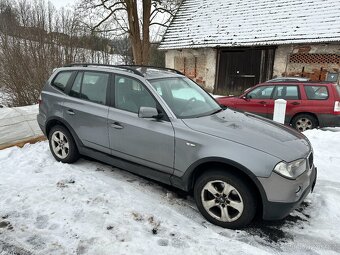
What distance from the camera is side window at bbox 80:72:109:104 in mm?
4190

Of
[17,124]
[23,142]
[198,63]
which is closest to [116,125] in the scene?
[23,142]

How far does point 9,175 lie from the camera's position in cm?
422

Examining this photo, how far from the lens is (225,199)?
306cm

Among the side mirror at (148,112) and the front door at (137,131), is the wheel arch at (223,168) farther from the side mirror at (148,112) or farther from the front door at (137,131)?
the side mirror at (148,112)

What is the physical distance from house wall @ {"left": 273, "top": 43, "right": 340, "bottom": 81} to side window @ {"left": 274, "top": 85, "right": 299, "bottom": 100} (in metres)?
6.64

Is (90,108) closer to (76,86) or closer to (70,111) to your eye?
(70,111)


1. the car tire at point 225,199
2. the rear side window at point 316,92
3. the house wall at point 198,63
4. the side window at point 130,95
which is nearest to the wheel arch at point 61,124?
the side window at point 130,95

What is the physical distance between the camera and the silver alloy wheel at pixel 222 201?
3021mm

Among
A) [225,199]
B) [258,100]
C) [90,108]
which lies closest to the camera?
[225,199]

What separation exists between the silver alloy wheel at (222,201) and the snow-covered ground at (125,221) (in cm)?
16

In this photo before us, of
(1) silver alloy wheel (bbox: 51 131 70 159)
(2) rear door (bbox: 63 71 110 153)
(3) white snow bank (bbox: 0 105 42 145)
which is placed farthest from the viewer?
(3) white snow bank (bbox: 0 105 42 145)

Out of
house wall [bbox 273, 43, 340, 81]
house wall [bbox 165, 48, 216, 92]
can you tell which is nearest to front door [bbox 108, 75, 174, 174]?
house wall [bbox 273, 43, 340, 81]

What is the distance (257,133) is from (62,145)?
3218 millimetres

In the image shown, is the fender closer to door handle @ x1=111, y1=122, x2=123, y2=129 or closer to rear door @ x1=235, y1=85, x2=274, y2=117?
door handle @ x1=111, y1=122, x2=123, y2=129
